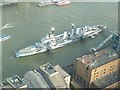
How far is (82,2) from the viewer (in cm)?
1446

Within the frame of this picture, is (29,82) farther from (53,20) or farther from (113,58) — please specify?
(53,20)

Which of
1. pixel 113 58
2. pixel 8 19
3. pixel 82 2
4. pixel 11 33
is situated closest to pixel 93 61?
pixel 113 58

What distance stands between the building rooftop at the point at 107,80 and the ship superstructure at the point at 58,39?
7.96 ft

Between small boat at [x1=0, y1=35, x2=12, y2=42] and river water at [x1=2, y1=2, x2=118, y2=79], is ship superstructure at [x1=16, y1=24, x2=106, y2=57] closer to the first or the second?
river water at [x1=2, y1=2, x2=118, y2=79]

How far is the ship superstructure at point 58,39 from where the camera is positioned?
10852mm

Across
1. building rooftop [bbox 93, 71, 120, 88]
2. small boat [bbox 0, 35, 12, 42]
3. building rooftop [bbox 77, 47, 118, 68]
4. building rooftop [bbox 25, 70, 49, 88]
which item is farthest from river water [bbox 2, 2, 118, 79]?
building rooftop [bbox 93, 71, 120, 88]

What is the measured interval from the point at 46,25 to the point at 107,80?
3.94 meters

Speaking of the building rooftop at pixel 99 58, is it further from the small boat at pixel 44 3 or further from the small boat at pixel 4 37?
the small boat at pixel 44 3

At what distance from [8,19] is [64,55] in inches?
121

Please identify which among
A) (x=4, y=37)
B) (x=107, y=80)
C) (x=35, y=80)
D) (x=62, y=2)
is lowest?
(x=107, y=80)

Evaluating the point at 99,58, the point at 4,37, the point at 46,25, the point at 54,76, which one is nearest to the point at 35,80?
the point at 54,76

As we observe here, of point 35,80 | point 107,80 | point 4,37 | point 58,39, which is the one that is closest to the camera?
point 35,80

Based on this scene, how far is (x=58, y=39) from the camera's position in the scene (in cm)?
1152

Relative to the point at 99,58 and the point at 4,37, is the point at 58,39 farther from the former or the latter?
the point at 99,58
